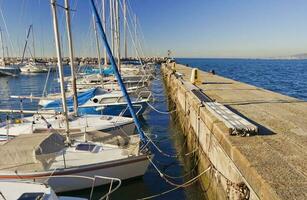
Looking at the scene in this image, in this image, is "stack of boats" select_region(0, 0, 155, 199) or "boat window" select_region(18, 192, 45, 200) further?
"stack of boats" select_region(0, 0, 155, 199)

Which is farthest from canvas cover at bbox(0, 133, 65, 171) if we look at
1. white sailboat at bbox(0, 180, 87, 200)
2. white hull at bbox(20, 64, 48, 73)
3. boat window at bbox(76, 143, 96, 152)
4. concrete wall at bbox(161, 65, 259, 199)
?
white hull at bbox(20, 64, 48, 73)

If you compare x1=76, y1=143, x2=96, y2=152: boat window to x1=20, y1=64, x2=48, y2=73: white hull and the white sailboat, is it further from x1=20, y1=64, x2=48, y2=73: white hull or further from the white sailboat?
x1=20, y1=64, x2=48, y2=73: white hull

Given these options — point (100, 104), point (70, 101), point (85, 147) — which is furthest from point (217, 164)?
point (70, 101)

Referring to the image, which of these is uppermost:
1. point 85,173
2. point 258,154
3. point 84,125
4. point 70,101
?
point 258,154

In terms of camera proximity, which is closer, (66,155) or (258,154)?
(258,154)

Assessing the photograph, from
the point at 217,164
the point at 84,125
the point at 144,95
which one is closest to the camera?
the point at 217,164

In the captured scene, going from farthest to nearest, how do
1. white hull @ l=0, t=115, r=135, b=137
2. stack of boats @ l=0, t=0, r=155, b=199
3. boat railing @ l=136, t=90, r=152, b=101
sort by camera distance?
1. boat railing @ l=136, t=90, r=152, b=101
2. white hull @ l=0, t=115, r=135, b=137
3. stack of boats @ l=0, t=0, r=155, b=199

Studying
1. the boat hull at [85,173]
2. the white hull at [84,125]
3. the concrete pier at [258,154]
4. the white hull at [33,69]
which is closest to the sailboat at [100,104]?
the white hull at [84,125]

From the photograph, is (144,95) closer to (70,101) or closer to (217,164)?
(70,101)

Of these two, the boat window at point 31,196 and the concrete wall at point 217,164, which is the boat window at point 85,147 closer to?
the concrete wall at point 217,164

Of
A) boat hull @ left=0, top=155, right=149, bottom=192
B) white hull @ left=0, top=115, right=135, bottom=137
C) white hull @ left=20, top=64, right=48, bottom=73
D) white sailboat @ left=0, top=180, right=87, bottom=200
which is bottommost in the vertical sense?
white hull @ left=20, top=64, right=48, bottom=73

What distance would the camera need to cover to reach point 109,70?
Result: 33531 millimetres

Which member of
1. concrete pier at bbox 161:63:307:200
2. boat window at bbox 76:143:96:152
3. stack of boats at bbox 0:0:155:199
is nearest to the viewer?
concrete pier at bbox 161:63:307:200

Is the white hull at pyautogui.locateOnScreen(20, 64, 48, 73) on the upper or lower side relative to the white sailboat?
lower
